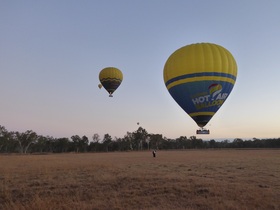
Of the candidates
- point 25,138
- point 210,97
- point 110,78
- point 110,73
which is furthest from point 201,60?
point 25,138

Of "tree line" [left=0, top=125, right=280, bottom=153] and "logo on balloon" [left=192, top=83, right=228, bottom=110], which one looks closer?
"logo on balloon" [left=192, top=83, right=228, bottom=110]

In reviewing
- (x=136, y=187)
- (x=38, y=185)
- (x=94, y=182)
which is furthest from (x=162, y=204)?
(x=38, y=185)

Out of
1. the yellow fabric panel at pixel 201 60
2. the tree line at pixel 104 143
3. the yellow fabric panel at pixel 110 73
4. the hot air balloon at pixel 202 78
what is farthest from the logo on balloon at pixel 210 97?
the tree line at pixel 104 143

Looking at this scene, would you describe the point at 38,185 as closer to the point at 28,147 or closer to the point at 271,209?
the point at 271,209

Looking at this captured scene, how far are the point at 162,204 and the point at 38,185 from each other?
828cm

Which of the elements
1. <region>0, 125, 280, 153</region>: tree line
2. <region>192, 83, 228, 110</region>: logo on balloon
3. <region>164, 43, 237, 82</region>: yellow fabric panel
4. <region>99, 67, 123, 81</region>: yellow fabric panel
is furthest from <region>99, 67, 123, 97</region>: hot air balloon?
<region>0, 125, 280, 153</region>: tree line

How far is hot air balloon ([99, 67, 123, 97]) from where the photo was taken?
51.8 m

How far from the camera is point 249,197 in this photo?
43.4 feet

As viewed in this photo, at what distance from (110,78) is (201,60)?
93.1 feet

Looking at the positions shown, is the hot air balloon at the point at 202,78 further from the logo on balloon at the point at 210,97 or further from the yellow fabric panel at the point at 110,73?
the yellow fabric panel at the point at 110,73

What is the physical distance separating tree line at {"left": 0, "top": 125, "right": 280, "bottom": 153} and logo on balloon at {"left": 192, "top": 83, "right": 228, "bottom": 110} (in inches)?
4891

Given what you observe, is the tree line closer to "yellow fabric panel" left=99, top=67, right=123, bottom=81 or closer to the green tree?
the green tree

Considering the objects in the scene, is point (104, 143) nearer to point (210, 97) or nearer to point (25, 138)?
point (25, 138)

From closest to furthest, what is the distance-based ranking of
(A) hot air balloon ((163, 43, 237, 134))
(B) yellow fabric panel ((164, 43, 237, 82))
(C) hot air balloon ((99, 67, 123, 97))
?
(A) hot air balloon ((163, 43, 237, 134))
(B) yellow fabric panel ((164, 43, 237, 82))
(C) hot air balloon ((99, 67, 123, 97))
